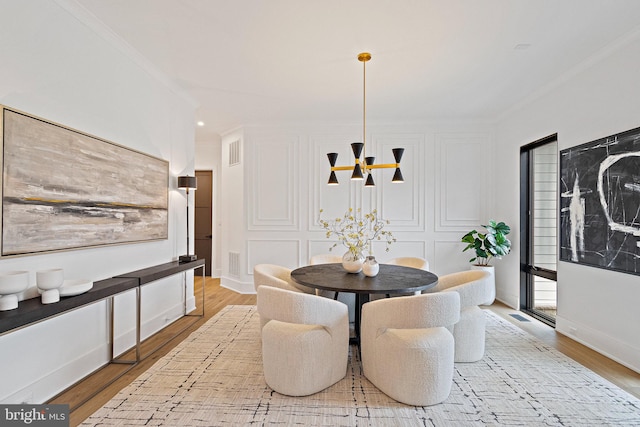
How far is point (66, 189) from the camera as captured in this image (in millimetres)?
2406

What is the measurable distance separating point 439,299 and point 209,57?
303cm

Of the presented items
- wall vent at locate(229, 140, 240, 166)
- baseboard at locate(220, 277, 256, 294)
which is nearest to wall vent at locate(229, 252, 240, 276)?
baseboard at locate(220, 277, 256, 294)

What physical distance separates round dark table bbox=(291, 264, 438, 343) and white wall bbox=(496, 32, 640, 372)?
5.41ft

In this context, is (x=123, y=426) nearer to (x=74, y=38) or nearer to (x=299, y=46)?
(x=74, y=38)

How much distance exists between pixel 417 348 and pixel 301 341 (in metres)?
0.78

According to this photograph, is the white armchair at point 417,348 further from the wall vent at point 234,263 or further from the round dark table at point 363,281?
the wall vent at point 234,263

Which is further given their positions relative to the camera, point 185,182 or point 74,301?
point 185,182

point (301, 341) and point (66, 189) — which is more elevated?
point (66, 189)

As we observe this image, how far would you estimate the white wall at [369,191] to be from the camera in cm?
536

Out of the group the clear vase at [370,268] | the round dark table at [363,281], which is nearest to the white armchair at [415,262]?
the round dark table at [363,281]

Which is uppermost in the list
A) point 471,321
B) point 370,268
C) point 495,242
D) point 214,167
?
point 214,167

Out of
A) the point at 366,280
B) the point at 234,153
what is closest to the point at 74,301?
the point at 366,280

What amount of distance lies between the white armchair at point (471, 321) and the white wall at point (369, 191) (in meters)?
2.49

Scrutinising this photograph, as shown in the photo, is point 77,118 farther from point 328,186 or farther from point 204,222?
point 204,222
